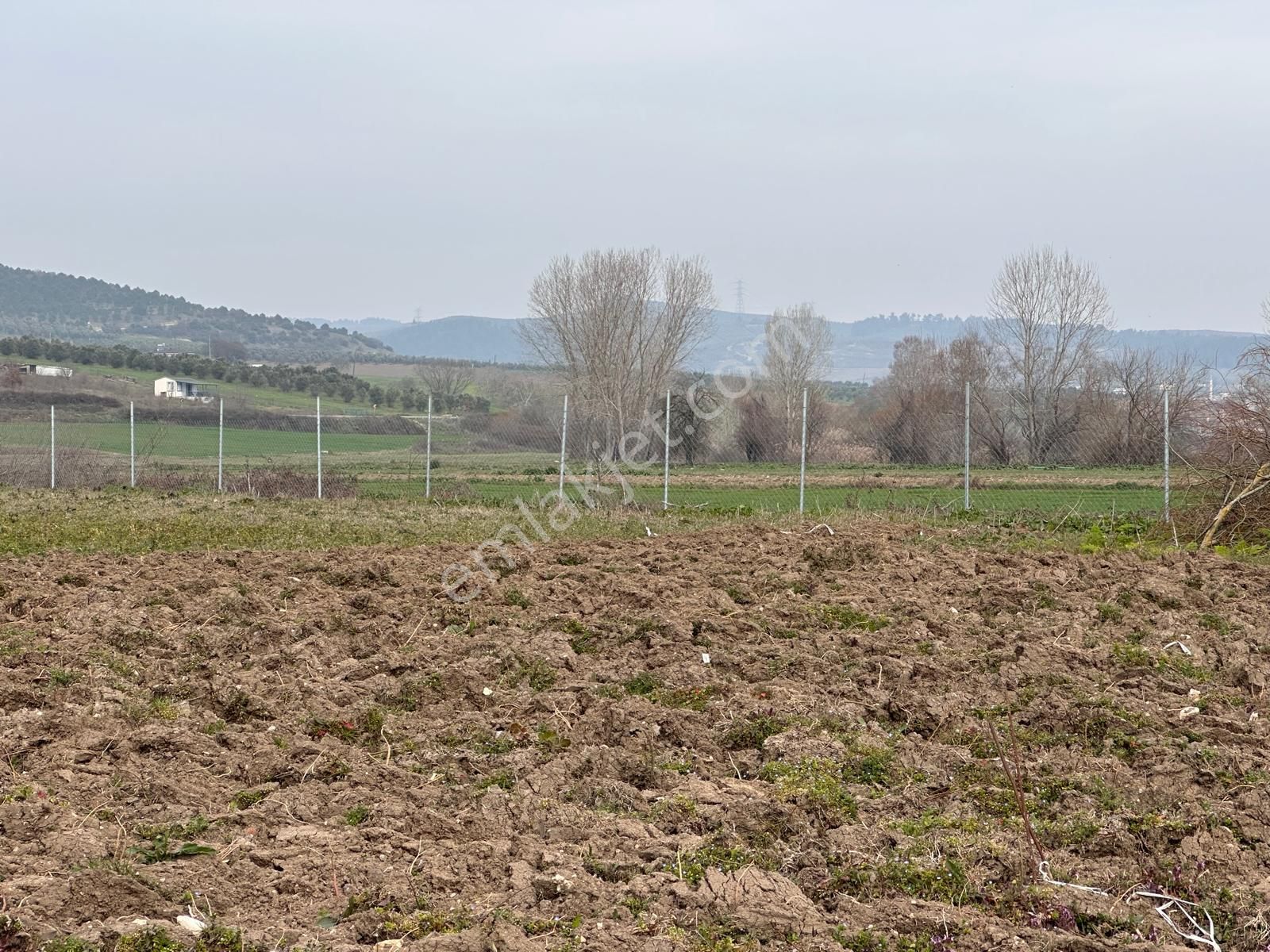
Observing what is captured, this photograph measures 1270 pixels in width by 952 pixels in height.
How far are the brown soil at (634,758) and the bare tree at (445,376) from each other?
40701 millimetres

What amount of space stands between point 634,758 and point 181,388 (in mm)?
48252

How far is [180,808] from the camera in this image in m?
4.30

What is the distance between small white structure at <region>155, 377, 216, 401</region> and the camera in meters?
46.8

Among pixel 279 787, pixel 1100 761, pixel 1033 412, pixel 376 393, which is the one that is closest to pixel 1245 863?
pixel 1100 761

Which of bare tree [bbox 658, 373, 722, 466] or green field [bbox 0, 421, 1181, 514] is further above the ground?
bare tree [bbox 658, 373, 722, 466]

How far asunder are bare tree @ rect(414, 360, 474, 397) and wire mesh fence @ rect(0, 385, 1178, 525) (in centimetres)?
2179

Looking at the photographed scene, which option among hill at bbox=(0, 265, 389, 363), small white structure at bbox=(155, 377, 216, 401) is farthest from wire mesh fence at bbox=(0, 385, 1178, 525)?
hill at bbox=(0, 265, 389, 363)

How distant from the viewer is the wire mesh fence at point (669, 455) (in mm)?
18109

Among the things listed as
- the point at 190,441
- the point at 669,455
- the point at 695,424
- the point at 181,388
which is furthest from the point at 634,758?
the point at 181,388

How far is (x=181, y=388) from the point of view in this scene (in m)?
48.9

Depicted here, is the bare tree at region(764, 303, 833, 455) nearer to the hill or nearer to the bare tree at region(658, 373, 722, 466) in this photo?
the bare tree at region(658, 373, 722, 466)

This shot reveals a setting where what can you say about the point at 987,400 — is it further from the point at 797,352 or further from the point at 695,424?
the point at 797,352

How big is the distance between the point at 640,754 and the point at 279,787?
1.51 m

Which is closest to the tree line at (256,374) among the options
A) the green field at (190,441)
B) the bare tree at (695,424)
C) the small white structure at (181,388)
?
the small white structure at (181,388)
